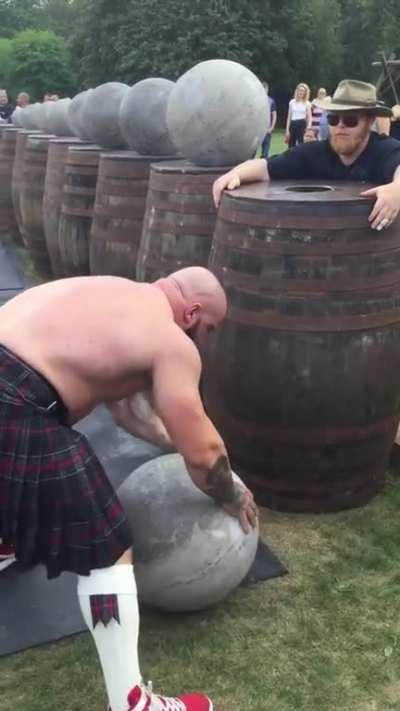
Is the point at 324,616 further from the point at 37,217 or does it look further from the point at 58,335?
the point at 37,217

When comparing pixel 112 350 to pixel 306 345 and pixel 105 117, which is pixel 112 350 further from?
pixel 105 117

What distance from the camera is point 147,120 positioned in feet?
19.6

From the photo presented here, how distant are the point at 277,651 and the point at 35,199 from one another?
7.01 m

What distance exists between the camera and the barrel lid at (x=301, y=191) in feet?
11.4

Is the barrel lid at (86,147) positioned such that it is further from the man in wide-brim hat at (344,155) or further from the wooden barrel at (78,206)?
the man in wide-brim hat at (344,155)

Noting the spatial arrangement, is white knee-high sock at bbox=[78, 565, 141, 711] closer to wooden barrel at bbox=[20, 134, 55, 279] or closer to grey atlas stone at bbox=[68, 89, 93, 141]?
grey atlas stone at bbox=[68, 89, 93, 141]

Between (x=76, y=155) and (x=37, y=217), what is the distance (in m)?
2.36

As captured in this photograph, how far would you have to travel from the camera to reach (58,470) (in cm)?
246

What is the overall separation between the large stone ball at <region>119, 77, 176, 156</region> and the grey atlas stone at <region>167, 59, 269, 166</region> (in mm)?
973

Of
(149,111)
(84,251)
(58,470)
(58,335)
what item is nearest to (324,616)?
(58,470)

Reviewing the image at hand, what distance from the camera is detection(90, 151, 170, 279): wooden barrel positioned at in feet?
19.0

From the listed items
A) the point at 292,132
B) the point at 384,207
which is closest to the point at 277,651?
the point at 384,207

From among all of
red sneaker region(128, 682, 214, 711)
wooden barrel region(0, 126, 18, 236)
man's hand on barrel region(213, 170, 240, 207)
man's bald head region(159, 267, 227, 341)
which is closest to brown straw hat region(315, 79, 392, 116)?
man's hand on barrel region(213, 170, 240, 207)

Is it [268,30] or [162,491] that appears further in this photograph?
[268,30]
